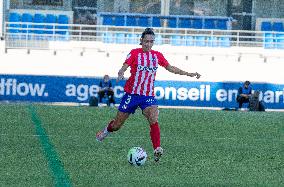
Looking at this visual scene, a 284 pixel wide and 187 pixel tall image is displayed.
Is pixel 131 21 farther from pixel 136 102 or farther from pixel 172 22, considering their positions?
pixel 136 102

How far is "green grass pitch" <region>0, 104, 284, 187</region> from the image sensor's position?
10.3 metres

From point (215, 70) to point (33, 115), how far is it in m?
17.3

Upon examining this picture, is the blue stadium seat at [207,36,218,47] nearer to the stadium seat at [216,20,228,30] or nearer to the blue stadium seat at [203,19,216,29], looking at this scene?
the stadium seat at [216,20,228,30]

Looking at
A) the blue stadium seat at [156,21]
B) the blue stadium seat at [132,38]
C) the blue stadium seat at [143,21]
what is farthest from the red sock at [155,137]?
the blue stadium seat at [143,21]

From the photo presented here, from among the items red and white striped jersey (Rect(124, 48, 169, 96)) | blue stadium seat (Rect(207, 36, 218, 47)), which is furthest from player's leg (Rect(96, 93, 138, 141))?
blue stadium seat (Rect(207, 36, 218, 47))

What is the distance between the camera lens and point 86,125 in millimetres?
19875

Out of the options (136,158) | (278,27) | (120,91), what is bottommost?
(120,91)

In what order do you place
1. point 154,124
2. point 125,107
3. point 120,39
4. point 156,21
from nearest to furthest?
point 154,124 → point 125,107 → point 120,39 → point 156,21

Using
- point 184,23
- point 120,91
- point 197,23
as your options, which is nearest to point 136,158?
point 120,91

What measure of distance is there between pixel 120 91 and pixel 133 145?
20625 mm

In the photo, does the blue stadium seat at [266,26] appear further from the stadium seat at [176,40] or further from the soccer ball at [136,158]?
the soccer ball at [136,158]

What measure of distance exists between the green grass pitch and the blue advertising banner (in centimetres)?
1162

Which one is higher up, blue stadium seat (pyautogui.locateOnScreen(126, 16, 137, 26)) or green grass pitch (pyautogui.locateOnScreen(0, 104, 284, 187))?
blue stadium seat (pyautogui.locateOnScreen(126, 16, 137, 26))

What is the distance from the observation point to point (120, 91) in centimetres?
3575
